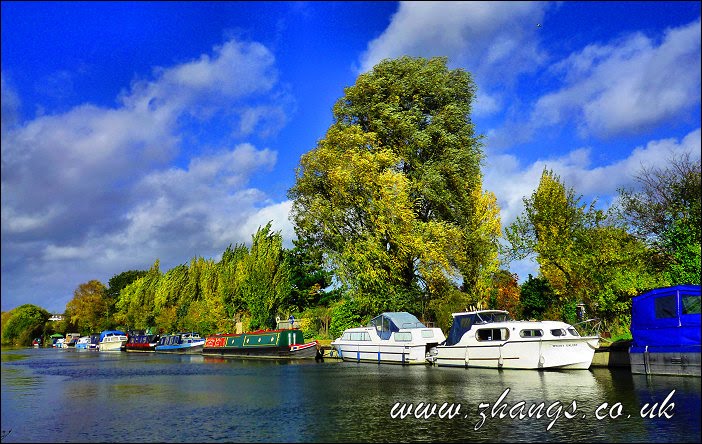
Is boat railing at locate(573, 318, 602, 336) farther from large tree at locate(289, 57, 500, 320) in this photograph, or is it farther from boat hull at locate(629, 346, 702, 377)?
boat hull at locate(629, 346, 702, 377)

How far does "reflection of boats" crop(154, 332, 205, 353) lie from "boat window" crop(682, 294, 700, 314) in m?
60.3

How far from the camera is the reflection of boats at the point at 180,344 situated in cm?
7446

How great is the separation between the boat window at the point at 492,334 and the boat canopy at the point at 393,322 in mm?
7494

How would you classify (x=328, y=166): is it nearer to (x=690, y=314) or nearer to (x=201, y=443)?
(x=690, y=314)

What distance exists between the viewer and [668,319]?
26.5 meters

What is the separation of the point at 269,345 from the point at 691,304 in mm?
38534

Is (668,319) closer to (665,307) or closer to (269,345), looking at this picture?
(665,307)

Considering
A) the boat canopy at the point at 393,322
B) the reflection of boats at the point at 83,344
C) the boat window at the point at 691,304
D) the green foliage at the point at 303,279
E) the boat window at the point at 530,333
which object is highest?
the green foliage at the point at 303,279

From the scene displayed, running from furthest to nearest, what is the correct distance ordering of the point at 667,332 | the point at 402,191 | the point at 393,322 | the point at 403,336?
1. the point at 402,191
2. the point at 393,322
3. the point at 403,336
4. the point at 667,332

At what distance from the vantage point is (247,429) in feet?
58.4

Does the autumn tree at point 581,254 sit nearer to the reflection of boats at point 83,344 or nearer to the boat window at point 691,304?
the boat window at point 691,304

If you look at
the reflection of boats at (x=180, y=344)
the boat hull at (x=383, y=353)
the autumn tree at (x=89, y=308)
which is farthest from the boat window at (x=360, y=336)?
the autumn tree at (x=89, y=308)

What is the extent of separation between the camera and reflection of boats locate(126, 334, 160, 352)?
83812 mm

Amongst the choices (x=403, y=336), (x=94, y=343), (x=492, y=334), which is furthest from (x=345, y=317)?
(x=94, y=343)
